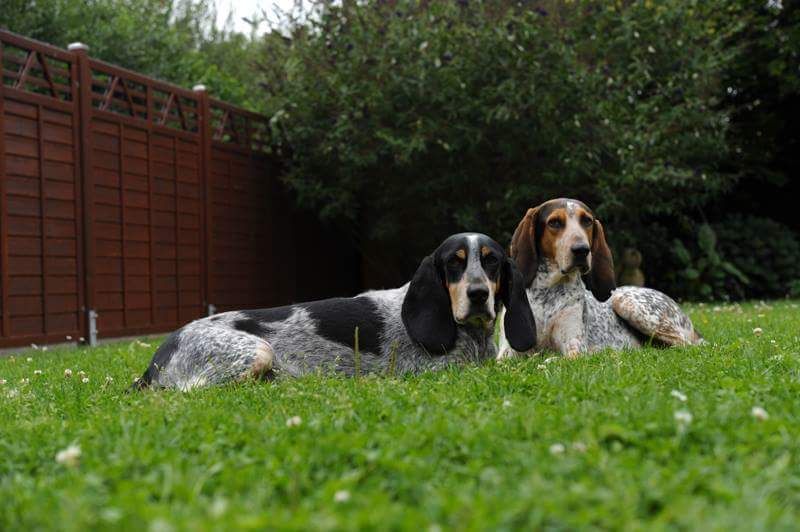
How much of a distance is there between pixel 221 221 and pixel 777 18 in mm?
12890

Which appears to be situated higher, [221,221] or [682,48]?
[682,48]

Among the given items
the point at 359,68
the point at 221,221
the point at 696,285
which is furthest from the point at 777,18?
the point at 221,221

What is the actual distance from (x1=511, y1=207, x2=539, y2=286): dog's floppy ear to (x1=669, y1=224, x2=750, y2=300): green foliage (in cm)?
1106

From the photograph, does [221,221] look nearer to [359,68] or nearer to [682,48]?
[359,68]

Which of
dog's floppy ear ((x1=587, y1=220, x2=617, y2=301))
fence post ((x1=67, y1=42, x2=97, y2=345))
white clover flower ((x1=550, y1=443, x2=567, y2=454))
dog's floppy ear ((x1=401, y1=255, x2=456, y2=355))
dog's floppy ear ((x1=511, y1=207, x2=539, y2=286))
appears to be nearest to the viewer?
white clover flower ((x1=550, y1=443, x2=567, y2=454))

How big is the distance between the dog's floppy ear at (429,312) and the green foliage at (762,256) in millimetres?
13174

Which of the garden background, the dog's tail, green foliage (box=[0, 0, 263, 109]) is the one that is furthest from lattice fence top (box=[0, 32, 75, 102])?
green foliage (box=[0, 0, 263, 109])

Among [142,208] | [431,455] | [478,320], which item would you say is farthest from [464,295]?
[142,208]

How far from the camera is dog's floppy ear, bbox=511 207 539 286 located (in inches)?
245

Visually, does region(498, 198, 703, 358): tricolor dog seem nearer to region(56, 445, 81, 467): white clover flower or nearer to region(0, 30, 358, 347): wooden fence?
region(56, 445, 81, 467): white clover flower

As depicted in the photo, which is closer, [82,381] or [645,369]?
[645,369]

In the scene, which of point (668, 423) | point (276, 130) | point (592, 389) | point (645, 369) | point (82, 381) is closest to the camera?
point (668, 423)

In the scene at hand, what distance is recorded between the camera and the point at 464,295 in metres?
5.45

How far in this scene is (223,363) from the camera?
5398 millimetres
